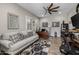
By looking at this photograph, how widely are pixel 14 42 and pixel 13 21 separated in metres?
0.44

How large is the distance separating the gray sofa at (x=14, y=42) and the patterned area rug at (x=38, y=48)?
100 millimetres

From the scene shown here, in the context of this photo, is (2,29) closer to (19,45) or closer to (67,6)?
(19,45)

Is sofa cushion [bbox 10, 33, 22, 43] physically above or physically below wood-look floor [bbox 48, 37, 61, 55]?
above

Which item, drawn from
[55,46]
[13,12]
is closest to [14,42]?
[13,12]

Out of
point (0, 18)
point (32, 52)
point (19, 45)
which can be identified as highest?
point (0, 18)

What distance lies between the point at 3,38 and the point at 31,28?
0.62 meters

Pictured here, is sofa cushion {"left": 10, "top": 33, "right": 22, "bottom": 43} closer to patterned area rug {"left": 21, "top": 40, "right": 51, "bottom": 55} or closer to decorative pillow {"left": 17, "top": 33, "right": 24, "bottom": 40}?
decorative pillow {"left": 17, "top": 33, "right": 24, "bottom": 40}

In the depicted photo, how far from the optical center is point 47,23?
233 centimetres

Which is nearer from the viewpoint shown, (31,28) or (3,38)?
(3,38)

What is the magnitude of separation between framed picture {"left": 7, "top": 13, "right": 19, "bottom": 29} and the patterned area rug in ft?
1.76

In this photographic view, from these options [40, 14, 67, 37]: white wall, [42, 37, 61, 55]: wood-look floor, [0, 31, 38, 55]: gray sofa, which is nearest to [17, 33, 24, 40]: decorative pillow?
[0, 31, 38, 55]: gray sofa

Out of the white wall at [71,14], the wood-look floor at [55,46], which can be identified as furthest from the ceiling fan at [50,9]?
the wood-look floor at [55,46]

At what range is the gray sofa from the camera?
2.17 metres

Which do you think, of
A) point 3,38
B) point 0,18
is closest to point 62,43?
point 3,38
